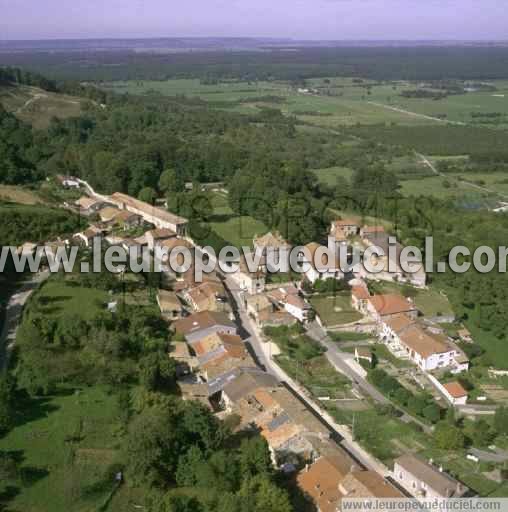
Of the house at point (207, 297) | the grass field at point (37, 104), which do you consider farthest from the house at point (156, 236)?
the grass field at point (37, 104)

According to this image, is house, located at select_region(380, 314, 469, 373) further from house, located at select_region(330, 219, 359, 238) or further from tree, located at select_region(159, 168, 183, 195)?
tree, located at select_region(159, 168, 183, 195)

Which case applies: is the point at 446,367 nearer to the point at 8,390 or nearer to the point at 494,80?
the point at 8,390

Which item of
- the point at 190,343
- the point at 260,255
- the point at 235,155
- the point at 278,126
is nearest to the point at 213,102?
the point at 278,126

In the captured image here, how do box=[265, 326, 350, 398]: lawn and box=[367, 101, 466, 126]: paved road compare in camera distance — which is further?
box=[367, 101, 466, 126]: paved road

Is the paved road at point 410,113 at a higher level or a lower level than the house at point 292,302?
higher

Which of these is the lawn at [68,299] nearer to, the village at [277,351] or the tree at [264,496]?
the village at [277,351]

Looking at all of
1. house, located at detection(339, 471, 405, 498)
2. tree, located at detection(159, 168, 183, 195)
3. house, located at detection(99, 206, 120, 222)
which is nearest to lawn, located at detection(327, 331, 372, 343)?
house, located at detection(339, 471, 405, 498)
